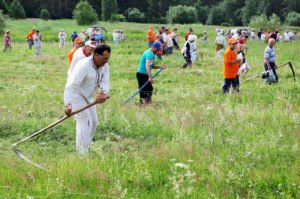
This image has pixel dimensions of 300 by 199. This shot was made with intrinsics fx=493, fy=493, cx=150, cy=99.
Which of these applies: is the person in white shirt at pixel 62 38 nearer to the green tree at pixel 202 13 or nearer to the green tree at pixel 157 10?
the green tree at pixel 157 10

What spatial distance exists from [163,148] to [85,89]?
141cm

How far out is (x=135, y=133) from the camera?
8.34m

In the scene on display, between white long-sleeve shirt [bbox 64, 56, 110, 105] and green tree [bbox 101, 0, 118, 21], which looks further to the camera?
green tree [bbox 101, 0, 118, 21]

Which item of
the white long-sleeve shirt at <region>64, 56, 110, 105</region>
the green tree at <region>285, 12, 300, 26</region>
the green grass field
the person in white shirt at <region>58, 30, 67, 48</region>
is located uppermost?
the green tree at <region>285, 12, 300, 26</region>

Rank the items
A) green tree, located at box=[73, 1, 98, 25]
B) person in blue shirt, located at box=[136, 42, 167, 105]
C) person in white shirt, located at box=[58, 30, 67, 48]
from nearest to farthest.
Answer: person in blue shirt, located at box=[136, 42, 167, 105]
person in white shirt, located at box=[58, 30, 67, 48]
green tree, located at box=[73, 1, 98, 25]

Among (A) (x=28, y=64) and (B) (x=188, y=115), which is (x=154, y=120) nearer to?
(B) (x=188, y=115)

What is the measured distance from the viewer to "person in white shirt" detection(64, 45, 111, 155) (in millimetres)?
6867

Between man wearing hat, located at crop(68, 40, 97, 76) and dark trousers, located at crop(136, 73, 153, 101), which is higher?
man wearing hat, located at crop(68, 40, 97, 76)

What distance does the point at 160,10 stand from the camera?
88.6 meters

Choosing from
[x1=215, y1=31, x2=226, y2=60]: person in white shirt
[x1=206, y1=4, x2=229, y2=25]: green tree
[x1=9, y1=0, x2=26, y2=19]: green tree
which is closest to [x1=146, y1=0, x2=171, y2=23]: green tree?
[x1=206, y1=4, x2=229, y2=25]: green tree

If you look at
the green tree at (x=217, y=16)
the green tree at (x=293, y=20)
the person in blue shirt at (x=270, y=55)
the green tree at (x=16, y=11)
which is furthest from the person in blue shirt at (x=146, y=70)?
the green tree at (x=217, y=16)

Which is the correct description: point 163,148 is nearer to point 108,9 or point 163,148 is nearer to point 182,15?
point 108,9

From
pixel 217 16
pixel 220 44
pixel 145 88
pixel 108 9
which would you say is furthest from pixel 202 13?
pixel 145 88

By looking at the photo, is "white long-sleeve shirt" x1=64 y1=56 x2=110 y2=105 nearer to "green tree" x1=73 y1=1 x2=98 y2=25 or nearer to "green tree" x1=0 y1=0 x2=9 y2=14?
"green tree" x1=73 y1=1 x2=98 y2=25
